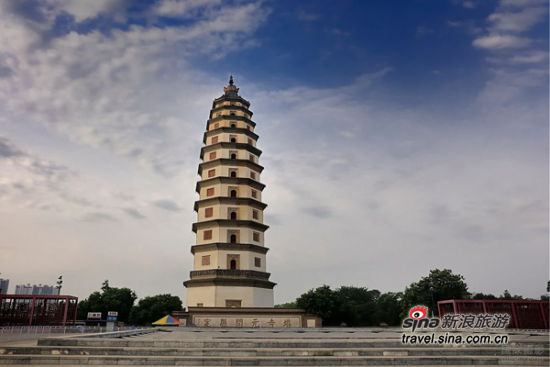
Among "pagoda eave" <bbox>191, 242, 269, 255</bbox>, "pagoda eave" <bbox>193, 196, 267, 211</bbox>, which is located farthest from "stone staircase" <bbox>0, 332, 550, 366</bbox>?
"pagoda eave" <bbox>193, 196, 267, 211</bbox>

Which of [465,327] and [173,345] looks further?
[465,327]

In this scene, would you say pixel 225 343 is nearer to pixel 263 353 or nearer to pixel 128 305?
pixel 263 353

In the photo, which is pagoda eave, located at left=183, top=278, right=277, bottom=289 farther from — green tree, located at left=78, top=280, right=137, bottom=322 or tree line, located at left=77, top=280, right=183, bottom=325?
green tree, located at left=78, top=280, right=137, bottom=322

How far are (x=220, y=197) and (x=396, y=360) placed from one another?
89.6 feet

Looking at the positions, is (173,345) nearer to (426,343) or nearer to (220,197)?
(426,343)

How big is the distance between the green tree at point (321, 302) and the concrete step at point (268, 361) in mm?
22576

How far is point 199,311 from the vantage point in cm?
3080

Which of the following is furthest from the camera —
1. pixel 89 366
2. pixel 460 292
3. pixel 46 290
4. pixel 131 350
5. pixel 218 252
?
pixel 46 290

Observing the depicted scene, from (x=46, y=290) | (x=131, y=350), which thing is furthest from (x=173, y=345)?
(x=46, y=290)

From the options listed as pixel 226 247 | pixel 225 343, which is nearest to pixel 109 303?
pixel 226 247

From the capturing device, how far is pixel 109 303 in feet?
162

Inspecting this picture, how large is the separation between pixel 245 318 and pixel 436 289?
20.2 metres

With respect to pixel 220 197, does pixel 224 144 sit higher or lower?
higher

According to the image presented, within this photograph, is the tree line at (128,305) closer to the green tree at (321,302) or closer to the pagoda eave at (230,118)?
the green tree at (321,302)
